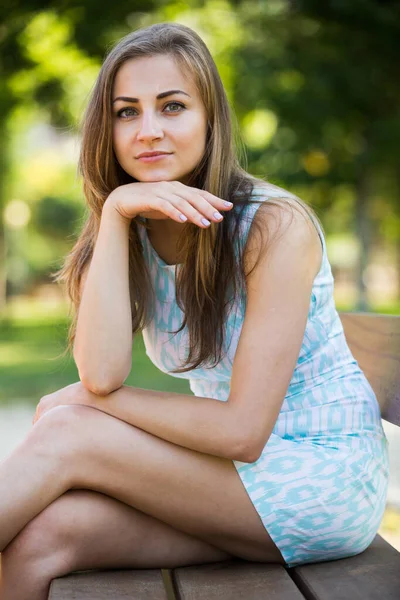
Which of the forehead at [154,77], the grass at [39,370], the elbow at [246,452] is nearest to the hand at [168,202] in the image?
the forehead at [154,77]

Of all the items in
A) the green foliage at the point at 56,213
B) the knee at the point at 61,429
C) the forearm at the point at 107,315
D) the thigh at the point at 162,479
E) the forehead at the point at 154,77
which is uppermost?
the forehead at the point at 154,77

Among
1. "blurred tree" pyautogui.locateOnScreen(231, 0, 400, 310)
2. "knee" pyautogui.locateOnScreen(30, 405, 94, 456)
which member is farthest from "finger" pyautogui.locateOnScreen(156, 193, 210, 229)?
"blurred tree" pyautogui.locateOnScreen(231, 0, 400, 310)

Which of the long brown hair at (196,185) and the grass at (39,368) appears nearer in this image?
the long brown hair at (196,185)

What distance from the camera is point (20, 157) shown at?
2505cm

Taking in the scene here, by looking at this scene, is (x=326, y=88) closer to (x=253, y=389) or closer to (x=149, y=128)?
(x=149, y=128)

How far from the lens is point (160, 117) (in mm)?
2473

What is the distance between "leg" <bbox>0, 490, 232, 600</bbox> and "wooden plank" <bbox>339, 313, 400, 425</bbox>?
0.76 m

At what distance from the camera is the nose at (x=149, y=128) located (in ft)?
7.95

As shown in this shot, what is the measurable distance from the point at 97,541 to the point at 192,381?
0.82m

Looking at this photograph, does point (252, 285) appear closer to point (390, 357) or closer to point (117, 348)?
point (117, 348)

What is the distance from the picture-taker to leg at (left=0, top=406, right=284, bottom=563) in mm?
2061

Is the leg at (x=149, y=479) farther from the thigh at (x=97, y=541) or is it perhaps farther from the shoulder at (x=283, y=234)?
the shoulder at (x=283, y=234)

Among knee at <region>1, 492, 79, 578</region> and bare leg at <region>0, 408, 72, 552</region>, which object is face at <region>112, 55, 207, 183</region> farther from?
knee at <region>1, 492, 79, 578</region>

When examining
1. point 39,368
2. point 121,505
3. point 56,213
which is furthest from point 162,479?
point 56,213
